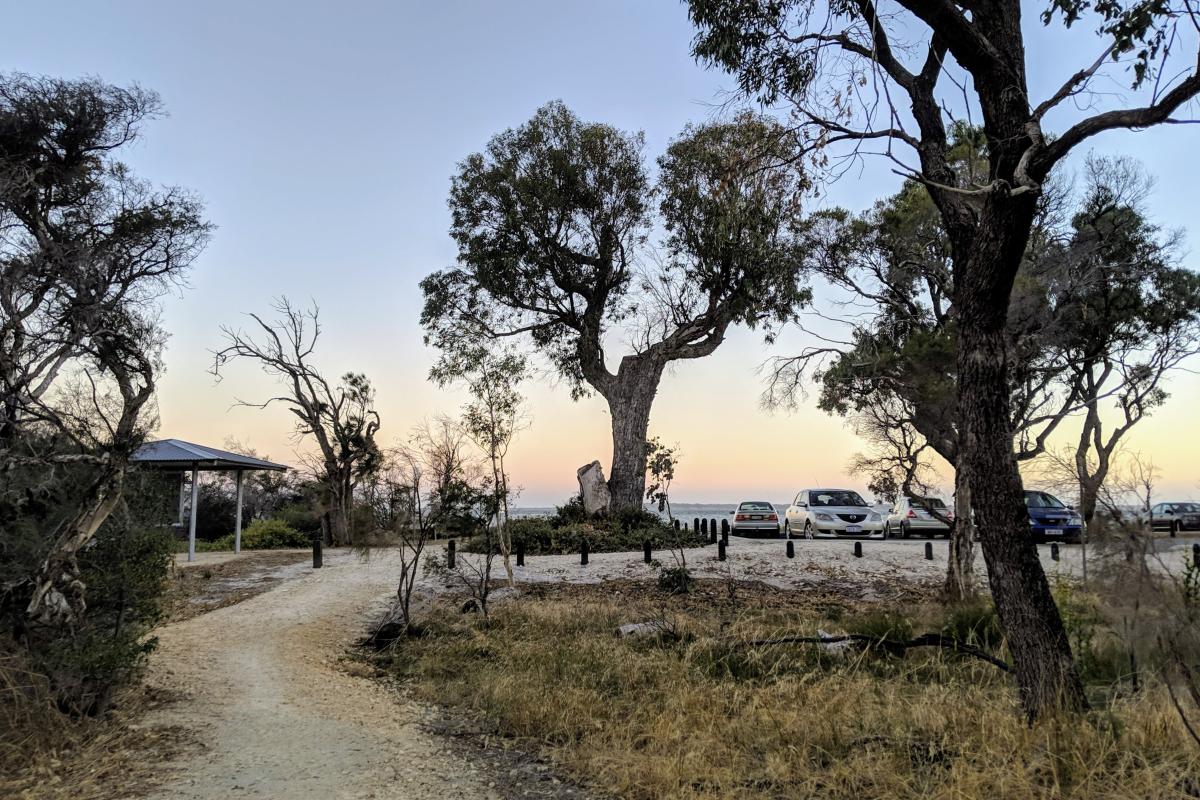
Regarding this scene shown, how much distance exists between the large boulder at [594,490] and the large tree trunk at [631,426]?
1.56 feet

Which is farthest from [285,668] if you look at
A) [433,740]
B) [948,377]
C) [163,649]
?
[948,377]

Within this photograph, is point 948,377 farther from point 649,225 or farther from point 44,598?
point 44,598

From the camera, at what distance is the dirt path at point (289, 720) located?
473 cm

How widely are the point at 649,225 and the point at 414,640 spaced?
17.7m

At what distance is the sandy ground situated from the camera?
15.6 feet

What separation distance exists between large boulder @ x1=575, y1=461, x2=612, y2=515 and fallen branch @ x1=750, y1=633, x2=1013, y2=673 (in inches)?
640

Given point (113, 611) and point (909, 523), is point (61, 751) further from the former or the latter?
point (909, 523)

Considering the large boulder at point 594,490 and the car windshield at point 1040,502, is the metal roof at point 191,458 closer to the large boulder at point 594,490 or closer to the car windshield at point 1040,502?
the large boulder at point 594,490

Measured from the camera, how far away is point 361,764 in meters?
5.10

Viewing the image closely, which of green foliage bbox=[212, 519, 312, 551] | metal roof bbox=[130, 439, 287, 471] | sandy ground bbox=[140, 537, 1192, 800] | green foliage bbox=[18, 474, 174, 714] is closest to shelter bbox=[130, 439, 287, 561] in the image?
metal roof bbox=[130, 439, 287, 471]

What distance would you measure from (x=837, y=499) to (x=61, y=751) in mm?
22361

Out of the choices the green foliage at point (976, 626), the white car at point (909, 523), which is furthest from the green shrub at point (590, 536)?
the green foliage at point (976, 626)

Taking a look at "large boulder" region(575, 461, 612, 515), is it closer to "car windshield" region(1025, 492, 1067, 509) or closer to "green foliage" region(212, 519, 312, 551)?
"green foliage" region(212, 519, 312, 551)

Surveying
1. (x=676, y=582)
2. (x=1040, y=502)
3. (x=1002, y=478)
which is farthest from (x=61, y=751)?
(x=1040, y=502)
